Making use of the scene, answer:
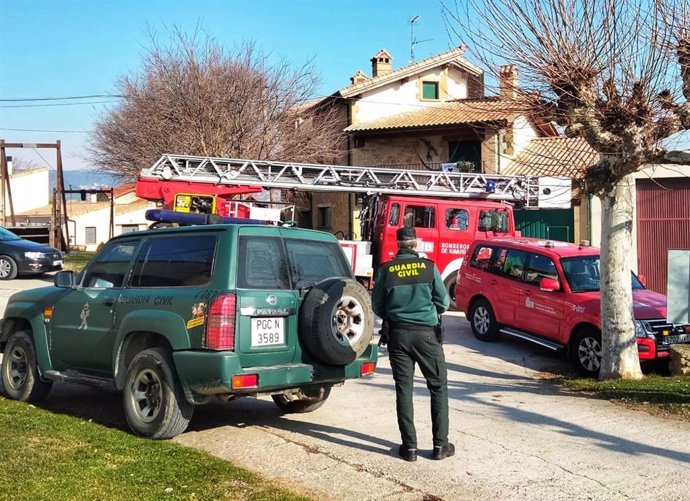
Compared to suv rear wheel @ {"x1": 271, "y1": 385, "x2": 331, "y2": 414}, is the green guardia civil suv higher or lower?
higher

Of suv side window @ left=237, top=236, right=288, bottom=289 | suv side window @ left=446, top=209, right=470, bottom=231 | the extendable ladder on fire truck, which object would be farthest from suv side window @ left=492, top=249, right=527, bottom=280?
suv side window @ left=237, top=236, right=288, bottom=289

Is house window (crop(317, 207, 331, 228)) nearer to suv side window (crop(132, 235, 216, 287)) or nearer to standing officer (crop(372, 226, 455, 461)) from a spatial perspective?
suv side window (crop(132, 235, 216, 287))

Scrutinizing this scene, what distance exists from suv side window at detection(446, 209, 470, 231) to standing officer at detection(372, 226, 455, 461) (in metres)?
10.6

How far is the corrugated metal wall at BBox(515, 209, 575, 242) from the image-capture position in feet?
73.4

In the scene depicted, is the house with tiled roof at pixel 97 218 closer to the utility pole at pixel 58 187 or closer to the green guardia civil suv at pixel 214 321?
the utility pole at pixel 58 187

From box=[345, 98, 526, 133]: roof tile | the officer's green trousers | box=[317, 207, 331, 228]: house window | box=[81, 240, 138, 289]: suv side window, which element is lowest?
the officer's green trousers

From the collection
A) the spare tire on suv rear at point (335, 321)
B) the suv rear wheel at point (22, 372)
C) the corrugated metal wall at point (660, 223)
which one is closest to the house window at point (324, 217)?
the corrugated metal wall at point (660, 223)

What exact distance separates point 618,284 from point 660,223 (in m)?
11.3

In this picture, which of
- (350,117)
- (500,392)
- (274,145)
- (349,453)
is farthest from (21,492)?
(350,117)

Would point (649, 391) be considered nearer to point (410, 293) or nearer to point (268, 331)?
point (410, 293)

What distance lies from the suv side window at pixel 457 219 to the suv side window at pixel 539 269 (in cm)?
461

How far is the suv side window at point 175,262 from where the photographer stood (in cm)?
627

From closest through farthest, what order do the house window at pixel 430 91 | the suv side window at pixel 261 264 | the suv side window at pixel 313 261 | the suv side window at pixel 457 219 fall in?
the suv side window at pixel 261 264
the suv side window at pixel 313 261
the suv side window at pixel 457 219
the house window at pixel 430 91

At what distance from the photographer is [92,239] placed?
189ft
